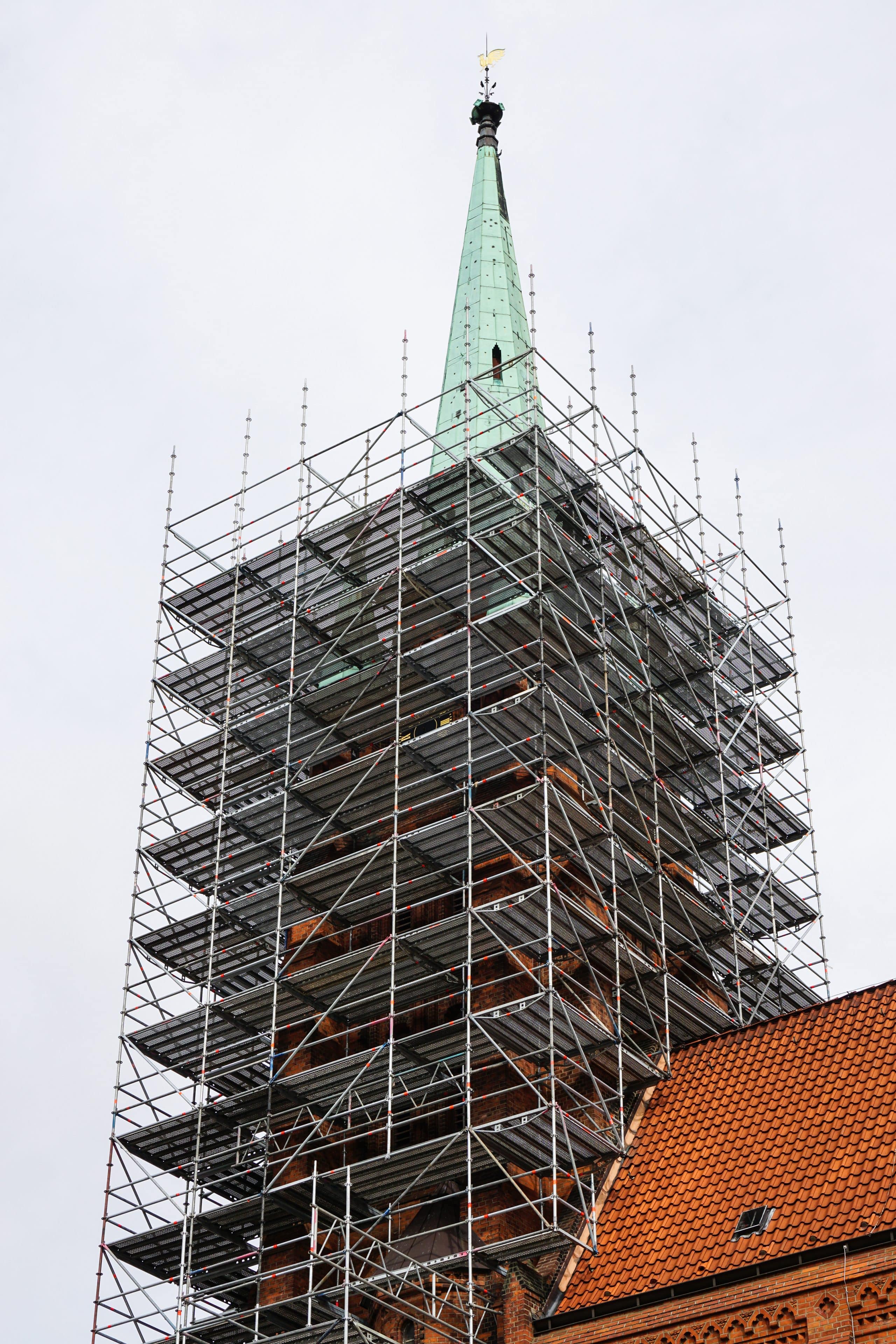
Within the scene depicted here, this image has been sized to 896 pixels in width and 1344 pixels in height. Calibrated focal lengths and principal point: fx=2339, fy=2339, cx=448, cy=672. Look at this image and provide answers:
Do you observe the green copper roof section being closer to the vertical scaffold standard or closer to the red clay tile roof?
the vertical scaffold standard

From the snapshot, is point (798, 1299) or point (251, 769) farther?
point (251, 769)

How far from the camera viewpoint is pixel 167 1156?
131ft

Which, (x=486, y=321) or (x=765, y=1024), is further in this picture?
(x=486, y=321)

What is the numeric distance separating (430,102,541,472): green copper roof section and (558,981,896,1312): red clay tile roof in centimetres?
1394

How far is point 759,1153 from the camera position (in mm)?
34000

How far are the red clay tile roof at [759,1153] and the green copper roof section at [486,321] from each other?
13.9m

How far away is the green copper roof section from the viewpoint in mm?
48062

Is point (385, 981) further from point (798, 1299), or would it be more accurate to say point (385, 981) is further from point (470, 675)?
point (798, 1299)

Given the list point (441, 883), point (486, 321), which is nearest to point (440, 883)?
point (441, 883)

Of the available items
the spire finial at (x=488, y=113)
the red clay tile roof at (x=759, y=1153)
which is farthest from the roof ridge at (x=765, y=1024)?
the spire finial at (x=488, y=113)

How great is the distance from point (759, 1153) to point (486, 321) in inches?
894

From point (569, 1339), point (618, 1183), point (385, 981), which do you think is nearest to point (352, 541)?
point (385, 981)

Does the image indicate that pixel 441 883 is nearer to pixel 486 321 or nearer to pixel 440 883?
pixel 440 883

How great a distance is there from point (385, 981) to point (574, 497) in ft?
32.2
